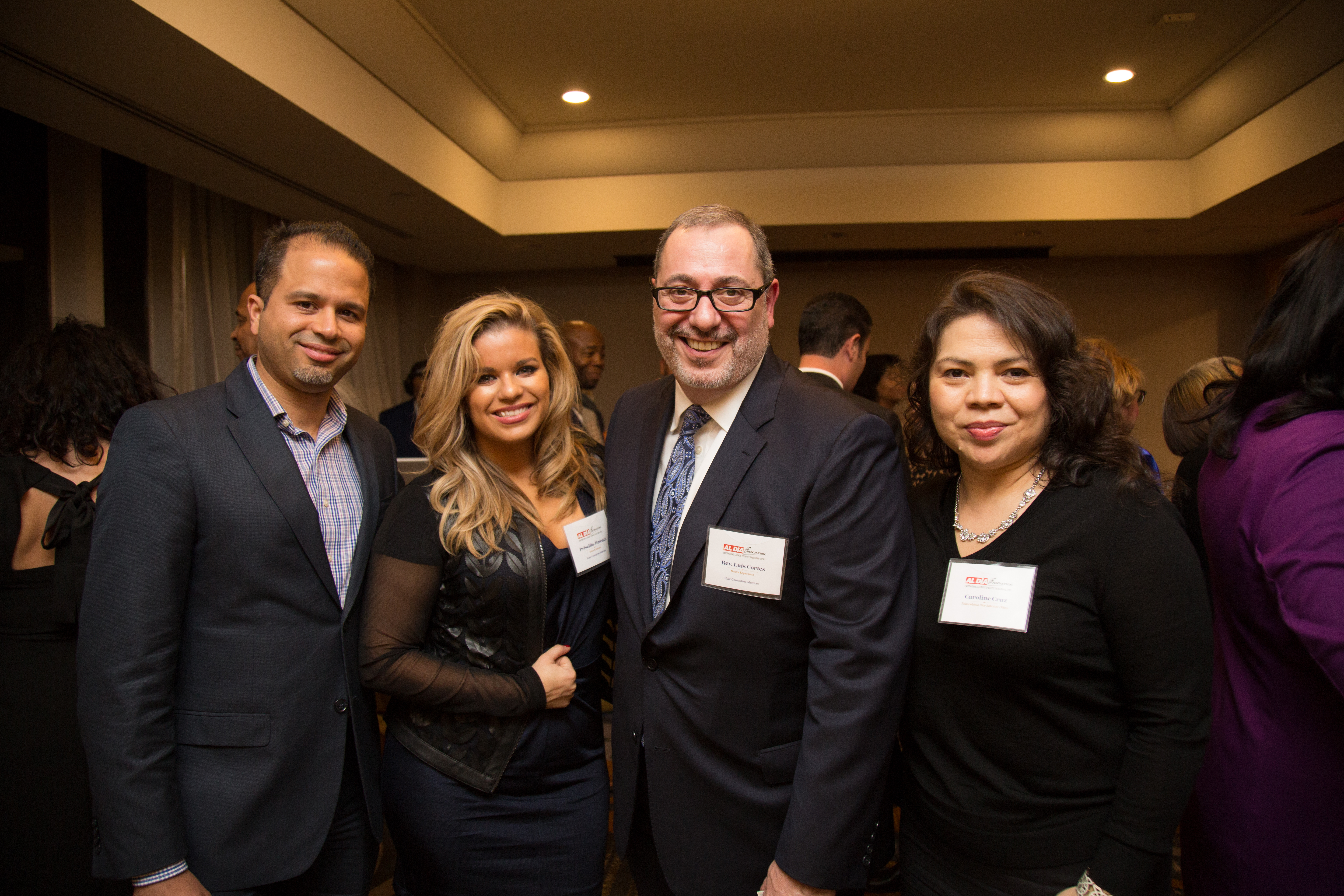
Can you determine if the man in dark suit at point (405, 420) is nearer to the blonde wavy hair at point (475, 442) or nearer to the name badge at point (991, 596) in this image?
the blonde wavy hair at point (475, 442)

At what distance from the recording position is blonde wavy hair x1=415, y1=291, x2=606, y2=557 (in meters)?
1.63

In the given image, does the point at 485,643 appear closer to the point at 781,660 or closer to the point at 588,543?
the point at 588,543

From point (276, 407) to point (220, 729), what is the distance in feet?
2.10

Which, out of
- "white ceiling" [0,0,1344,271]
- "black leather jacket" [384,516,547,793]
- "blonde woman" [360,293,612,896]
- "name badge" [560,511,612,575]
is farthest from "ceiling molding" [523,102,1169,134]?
"black leather jacket" [384,516,547,793]

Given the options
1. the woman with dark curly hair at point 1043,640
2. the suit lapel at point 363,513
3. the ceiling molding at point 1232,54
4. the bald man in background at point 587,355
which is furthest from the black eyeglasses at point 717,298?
the ceiling molding at point 1232,54

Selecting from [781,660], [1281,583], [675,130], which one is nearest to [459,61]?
[675,130]

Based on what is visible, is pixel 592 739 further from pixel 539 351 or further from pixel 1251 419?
pixel 1251 419

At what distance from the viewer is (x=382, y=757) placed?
1.74 m

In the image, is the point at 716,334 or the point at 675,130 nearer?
the point at 716,334

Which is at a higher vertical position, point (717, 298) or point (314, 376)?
point (717, 298)

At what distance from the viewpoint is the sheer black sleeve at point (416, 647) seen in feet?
5.01

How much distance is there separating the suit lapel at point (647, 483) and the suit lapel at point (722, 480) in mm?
10

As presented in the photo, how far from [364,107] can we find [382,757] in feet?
12.2

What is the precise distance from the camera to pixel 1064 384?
1317 millimetres
